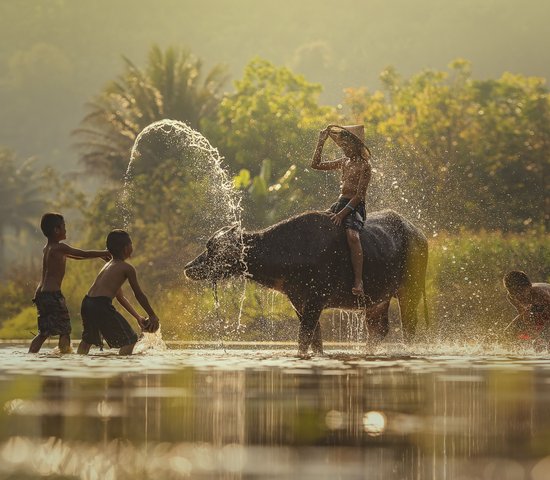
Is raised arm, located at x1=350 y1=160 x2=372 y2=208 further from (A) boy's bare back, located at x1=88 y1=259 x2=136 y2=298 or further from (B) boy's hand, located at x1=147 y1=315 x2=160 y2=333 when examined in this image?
(B) boy's hand, located at x1=147 y1=315 x2=160 y2=333

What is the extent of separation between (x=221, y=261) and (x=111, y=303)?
1.89 m

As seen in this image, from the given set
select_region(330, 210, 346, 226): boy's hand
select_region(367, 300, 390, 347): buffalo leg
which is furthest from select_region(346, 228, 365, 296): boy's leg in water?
select_region(367, 300, 390, 347): buffalo leg

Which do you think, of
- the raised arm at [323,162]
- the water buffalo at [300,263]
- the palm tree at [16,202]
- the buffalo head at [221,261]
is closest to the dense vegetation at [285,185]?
the raised arm at [323,162]

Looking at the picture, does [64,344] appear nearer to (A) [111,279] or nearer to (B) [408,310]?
(A) [111,279]

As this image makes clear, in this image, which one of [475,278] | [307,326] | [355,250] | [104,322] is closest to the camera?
[104,322]

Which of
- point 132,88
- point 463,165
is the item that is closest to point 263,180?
point 463,165

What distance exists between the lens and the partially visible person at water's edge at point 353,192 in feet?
53.4

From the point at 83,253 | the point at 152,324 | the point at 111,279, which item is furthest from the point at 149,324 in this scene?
the point at 83,253

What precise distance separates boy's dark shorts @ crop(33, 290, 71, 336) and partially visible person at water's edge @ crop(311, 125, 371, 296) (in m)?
3.05

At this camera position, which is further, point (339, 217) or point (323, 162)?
point (323, 162)

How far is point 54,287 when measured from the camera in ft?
50.9

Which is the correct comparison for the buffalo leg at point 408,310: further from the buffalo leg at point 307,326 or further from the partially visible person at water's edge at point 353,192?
the buffalo leg at point 307,326

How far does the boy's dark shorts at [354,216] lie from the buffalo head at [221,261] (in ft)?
3.68

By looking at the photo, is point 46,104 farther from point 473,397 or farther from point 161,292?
point 473,397
